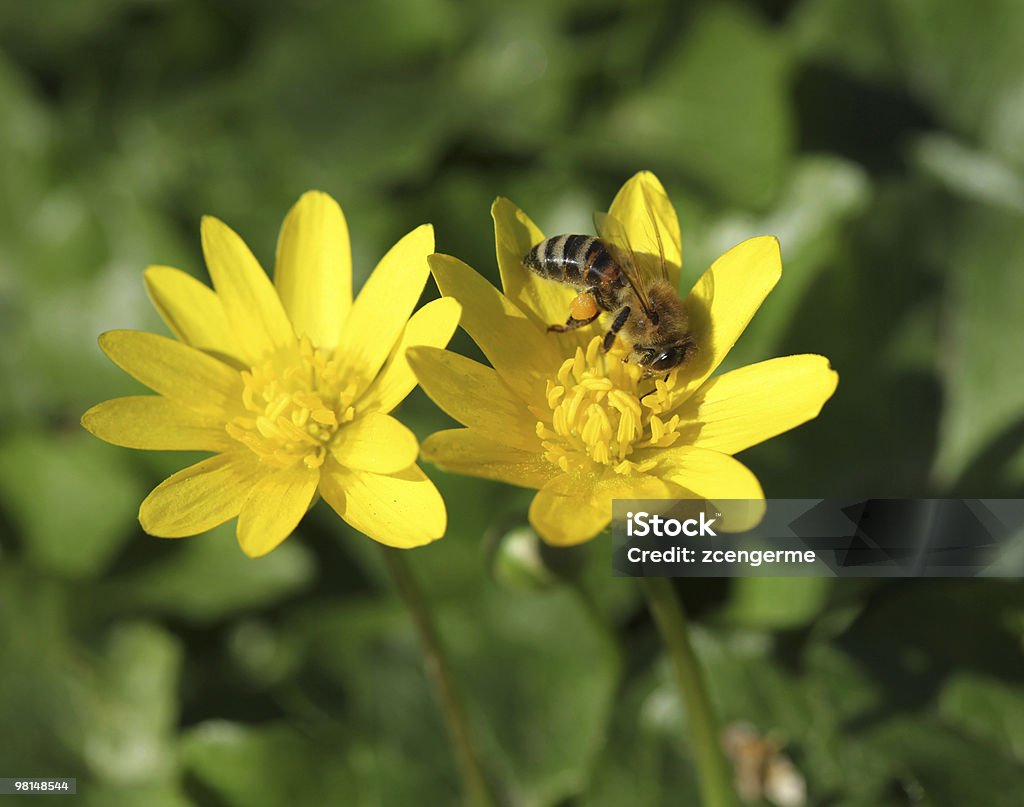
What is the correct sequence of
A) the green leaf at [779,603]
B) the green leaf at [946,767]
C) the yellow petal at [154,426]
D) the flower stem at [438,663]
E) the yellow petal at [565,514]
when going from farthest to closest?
1. the green leaf at [779,603]
2. the green leaf at [946,767]
3. the flower stem at [438,663]
4. the yellow petal at [154,426]
5. the yellow petal at [565,514]

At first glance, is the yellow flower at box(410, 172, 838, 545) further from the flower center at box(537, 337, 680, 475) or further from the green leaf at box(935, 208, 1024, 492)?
the green leaf at box(935, 208, 1024, 492)

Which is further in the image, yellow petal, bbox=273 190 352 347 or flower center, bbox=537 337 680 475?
yellow petal, bbox=273 190 352 347

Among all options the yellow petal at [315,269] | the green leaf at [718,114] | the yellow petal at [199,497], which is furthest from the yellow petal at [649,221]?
the green leaf at [718,114]

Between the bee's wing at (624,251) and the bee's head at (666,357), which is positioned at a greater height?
the bee's wing at (624,251)

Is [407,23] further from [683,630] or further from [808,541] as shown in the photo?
[683,630]

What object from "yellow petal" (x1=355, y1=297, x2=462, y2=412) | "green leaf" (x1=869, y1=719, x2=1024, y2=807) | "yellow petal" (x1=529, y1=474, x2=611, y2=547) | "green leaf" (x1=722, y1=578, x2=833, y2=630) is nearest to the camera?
"yellow petal" (x1=529, y1=474, x2=611, y2=547)

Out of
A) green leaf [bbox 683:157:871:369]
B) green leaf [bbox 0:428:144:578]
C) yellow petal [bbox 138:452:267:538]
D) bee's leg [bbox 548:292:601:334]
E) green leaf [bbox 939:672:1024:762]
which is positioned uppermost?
bee's leg [bbox 548:292:601:334]

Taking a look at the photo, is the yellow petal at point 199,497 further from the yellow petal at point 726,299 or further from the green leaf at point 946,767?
the green leaf at point 946,767

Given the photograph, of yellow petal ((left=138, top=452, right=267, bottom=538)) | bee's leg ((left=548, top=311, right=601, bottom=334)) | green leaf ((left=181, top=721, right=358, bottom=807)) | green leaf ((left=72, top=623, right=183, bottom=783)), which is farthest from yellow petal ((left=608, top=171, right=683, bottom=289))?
green leaf ((left=72, top=623, right=183, bottom=783))
